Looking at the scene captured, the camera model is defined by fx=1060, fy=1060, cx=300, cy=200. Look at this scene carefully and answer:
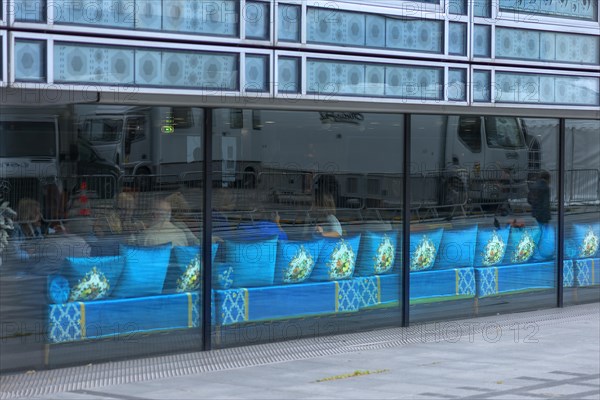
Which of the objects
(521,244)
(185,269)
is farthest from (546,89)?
(185,269)

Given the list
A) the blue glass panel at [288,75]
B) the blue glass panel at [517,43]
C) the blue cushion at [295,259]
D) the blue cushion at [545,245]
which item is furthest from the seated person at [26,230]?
the blue cushion at [545,245]

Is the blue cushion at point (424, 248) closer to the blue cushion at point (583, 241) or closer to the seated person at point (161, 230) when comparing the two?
the blue cushion at point (583, 241)

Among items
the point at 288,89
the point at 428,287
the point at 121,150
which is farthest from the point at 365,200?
the point at 121,150

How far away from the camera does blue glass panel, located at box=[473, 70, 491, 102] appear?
11.6 meters

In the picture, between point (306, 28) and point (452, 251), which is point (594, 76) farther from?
point (306, 28)

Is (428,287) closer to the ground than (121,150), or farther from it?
closer to the ground

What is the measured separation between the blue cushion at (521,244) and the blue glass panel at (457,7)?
130 inches

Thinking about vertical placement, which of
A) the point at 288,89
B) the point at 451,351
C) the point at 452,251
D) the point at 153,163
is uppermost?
the point at 288,89

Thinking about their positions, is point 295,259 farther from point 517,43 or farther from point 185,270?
point 517,43

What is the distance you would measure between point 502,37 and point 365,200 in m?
2.41

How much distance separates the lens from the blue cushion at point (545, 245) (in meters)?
13.9

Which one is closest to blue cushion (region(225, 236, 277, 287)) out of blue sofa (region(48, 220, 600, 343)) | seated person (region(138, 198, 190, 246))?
blue sofa (region(48, 220, 600, 343))

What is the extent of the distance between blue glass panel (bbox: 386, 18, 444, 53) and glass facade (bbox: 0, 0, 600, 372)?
0.08 feet

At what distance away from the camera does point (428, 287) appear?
500 inches
